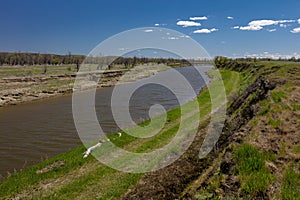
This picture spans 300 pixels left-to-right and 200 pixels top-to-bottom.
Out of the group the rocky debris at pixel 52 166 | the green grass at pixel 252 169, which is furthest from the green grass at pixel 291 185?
the rocky debris at pixel 52 166

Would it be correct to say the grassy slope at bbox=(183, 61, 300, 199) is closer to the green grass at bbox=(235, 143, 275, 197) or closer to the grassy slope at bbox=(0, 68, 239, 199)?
the green grass at bbox=(235, 143, 275, 197)

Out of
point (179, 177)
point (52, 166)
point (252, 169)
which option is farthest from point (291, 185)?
point (52, 166)

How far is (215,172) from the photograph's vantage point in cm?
845

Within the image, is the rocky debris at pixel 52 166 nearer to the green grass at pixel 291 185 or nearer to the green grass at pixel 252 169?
the green grass at pixel 252 169

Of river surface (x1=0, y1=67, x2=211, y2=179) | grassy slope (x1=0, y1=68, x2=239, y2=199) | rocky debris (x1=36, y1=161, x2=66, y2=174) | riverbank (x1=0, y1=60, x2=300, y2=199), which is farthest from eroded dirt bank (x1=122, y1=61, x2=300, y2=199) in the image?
river surface (x1=0, y1=67, x2=211, y2=179)

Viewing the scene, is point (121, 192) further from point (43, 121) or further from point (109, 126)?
point (43, 121)

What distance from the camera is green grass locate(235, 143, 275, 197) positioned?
6484 millimetres

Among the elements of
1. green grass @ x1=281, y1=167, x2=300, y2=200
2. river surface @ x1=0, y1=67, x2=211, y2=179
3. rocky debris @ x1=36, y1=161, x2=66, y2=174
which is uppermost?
green grass @ x1=281, y1=167, x2=300, y2=200

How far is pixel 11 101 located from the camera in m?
42.2

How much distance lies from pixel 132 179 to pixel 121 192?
1.08 metres

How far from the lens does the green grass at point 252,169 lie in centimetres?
648

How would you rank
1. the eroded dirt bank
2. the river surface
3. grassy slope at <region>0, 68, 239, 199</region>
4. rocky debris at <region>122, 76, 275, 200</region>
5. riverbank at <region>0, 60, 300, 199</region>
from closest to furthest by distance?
1. the eroded dirt bank
2. riverbank at <region>0, 60, 300, 199</region>
3. rocky debris at <region>122, 76, 275, 200</region>
4. grassy slope at <region>0, 68, 239, 199</region>
5. the river surface

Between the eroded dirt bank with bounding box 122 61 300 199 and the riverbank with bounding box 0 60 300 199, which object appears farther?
the riverbank with bounding box 0 60 300 199

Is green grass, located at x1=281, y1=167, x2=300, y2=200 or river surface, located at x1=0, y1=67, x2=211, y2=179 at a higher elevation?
green grass, located at x1=281, y1=167, x2=300, y2=200
